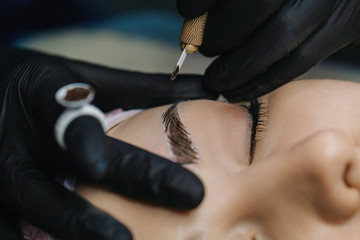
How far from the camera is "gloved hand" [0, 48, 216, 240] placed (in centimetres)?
64

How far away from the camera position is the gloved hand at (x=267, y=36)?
91 centimetres

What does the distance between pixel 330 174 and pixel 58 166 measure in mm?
557

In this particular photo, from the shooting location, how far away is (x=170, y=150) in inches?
28.7

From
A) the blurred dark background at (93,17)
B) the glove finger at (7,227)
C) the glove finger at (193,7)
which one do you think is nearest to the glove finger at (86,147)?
the glove finger at (7,227)

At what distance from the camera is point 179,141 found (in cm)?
72

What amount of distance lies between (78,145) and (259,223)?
0.36 metres

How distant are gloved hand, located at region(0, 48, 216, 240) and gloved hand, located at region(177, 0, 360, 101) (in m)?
0.41

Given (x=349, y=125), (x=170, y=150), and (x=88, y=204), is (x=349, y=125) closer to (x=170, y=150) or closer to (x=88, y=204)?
(x=170, y=150)

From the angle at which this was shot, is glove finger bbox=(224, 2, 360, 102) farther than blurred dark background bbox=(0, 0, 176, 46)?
No

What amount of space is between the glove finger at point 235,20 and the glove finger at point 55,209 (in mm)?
563

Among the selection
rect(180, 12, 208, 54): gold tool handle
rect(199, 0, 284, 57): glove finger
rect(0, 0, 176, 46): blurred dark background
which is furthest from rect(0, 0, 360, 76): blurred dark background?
rect(180, 12, 208, 54): gold tool handle

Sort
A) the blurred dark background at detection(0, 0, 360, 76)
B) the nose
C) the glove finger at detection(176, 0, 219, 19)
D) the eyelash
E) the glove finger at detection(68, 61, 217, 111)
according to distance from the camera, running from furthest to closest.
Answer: the blurred dark background at detection(0, 0, 360, 76) < the glove finger at detection(68, 61, 217, 111) < the glove finger at detection(176, 0, 219, 19) < the eyelash < the nose

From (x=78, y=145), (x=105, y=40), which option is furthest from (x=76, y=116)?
(x=105, y=40)

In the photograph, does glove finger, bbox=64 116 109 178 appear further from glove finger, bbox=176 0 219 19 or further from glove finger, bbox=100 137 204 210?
glove finger, bbox=176 0 219 19
